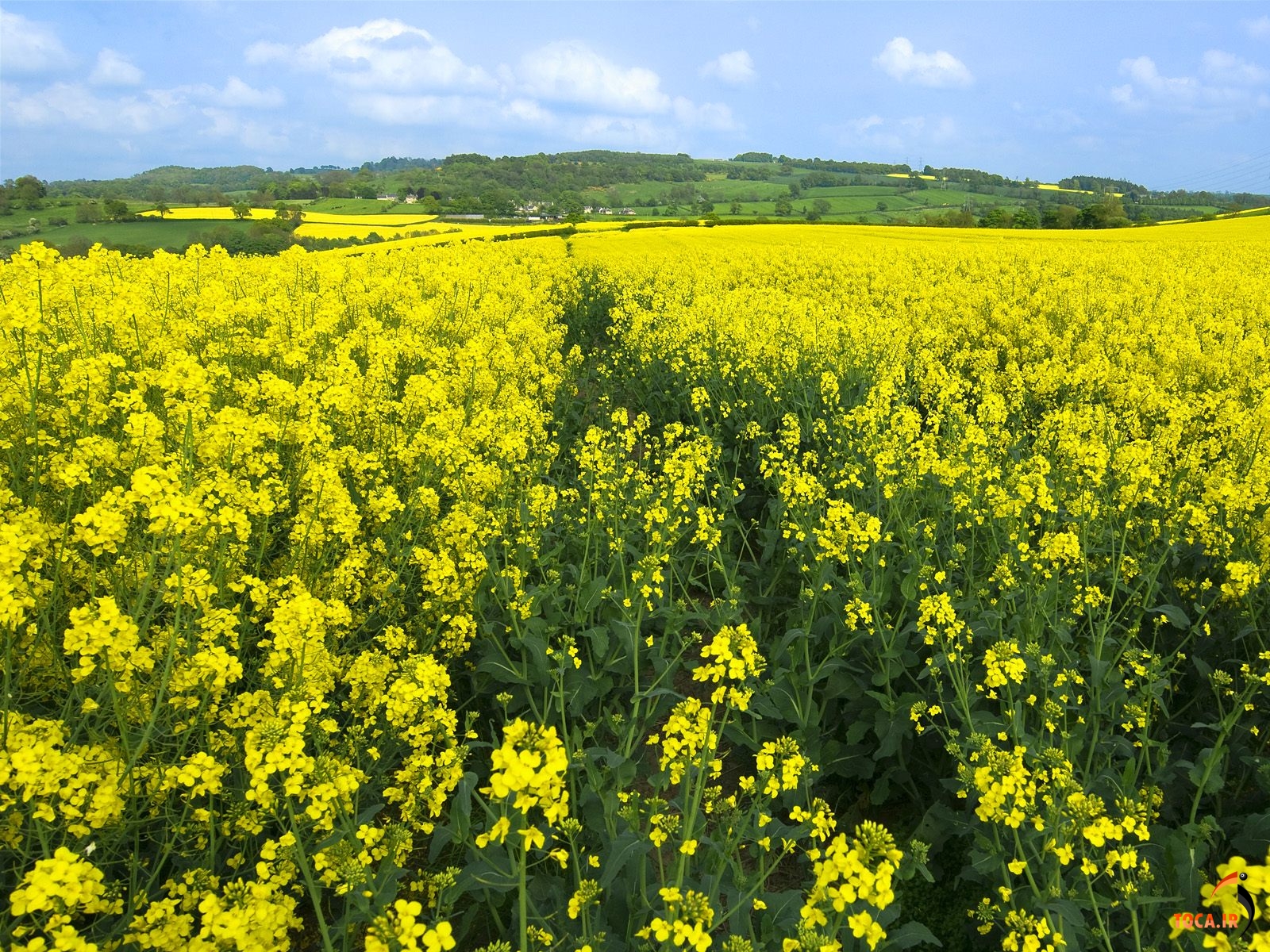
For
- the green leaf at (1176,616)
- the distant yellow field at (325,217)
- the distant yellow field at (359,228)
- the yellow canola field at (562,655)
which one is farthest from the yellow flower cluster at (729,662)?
the distant yellow field at (325,217)

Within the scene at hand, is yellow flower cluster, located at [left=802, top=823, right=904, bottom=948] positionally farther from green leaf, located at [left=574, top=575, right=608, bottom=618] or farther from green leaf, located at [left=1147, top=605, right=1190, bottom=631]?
green leaf, located at [left=1147, top=605, right=1190, bottom=631]

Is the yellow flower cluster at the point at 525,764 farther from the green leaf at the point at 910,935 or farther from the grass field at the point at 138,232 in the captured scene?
the grass field at the point at 138,232

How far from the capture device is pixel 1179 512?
4.93 meters

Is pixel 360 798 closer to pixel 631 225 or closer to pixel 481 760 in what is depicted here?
pixel 481 760

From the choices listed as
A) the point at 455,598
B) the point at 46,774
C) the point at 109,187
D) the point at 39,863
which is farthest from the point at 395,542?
the point at 109,187

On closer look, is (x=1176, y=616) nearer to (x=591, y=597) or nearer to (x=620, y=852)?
(x=591, y=597)

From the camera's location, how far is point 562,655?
358 cm

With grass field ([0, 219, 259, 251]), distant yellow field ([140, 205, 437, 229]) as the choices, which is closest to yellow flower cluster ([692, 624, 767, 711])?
grass field ([0, 219, 259, 251])

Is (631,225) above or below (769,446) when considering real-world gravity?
above

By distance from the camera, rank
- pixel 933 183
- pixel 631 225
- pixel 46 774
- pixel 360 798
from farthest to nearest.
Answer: pixel 933 183 < pixel 631 225 < pixel 360 798 < pixel 46 774

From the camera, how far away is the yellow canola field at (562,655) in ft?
8.29

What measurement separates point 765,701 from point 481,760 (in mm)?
1815

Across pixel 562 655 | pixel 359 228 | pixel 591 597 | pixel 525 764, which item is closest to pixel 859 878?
pixel 525 764

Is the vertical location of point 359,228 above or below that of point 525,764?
above
